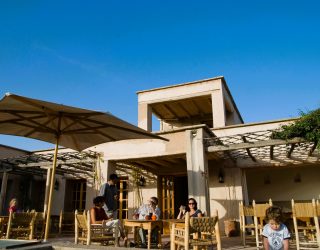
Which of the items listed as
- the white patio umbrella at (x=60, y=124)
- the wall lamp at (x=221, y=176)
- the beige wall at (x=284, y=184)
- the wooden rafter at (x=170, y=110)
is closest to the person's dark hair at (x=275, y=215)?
the white patio umbrella at (x=60, y=124)

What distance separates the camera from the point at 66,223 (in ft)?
36.1

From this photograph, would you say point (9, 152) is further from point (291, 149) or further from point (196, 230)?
point (291, 149)

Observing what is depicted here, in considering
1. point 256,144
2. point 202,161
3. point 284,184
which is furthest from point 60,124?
point 284,184

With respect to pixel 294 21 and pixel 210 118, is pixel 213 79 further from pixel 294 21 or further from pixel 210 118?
pixel 294 21

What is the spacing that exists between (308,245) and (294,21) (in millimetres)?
6237

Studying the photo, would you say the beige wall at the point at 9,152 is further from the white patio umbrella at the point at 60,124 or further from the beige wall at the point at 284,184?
the beige wall at the point at 284,184

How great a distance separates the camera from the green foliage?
7641 mm

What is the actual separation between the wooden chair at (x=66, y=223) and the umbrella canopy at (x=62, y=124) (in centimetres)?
452

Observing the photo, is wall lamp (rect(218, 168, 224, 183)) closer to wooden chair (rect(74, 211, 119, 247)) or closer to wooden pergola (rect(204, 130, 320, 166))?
wooden pergola (rect(204, 130, 320, 166))

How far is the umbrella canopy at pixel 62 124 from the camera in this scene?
433 cm

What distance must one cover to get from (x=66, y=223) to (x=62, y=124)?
7.10 meters

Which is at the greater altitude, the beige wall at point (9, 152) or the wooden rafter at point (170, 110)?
the wooden rafter at point (170, 110)

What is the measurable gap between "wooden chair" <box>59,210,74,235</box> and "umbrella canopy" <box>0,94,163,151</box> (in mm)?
4520

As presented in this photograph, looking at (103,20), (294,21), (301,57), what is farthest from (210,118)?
(103,20)
